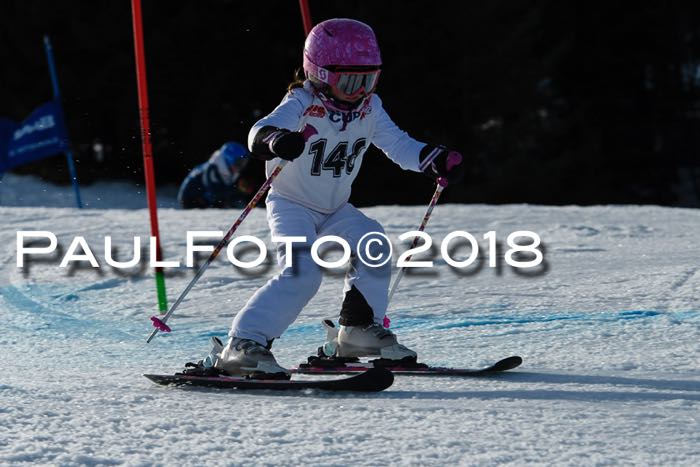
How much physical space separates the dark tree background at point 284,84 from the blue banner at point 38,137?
150 inches

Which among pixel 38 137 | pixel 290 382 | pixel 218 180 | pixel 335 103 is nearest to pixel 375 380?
pixel 290 382

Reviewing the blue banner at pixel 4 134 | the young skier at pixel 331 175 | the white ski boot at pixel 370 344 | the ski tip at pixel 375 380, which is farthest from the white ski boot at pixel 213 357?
the blue banner at pixel 4 134

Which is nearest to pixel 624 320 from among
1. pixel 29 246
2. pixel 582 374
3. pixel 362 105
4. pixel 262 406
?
pixel 582 374

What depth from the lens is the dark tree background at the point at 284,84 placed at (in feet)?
65.4

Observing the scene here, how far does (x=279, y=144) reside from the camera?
404cm

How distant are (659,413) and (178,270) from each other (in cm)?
459

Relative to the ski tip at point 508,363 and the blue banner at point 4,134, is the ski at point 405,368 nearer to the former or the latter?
the ski tip at point 508,363

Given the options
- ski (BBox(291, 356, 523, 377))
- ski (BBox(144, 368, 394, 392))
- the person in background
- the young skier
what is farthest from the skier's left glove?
the person in background

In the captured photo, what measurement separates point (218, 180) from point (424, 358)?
9.61 meters

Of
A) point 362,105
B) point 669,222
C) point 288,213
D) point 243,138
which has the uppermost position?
point 362,105

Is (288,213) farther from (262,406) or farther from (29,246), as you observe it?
(29,246)

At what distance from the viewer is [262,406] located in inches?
145

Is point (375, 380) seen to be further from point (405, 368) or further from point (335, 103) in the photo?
point (335, 103)

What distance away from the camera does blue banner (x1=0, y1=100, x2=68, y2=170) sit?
587 inches
